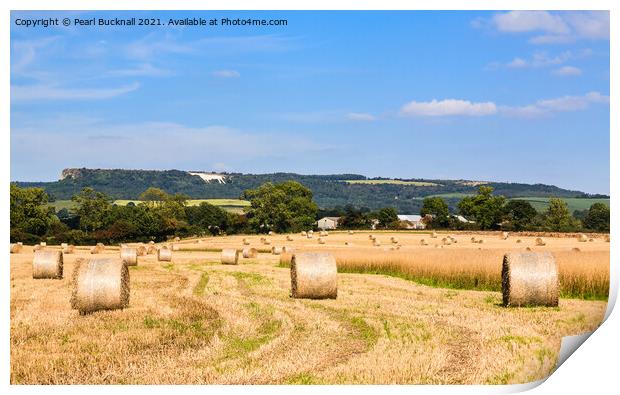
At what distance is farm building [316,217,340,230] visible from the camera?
67375 millimetres

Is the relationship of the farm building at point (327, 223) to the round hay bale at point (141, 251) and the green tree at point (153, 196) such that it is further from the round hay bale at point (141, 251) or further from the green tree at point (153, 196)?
the round hay bale at point (141, 251)

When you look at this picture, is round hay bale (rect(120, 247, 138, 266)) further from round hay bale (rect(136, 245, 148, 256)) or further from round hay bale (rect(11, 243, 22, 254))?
round hay bale (rect(136, 245, 148, 256))

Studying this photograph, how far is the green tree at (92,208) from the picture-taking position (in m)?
46.6

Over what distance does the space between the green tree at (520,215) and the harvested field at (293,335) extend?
4073cm

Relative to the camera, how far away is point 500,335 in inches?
513

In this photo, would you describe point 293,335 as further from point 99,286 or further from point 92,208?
point 92,208

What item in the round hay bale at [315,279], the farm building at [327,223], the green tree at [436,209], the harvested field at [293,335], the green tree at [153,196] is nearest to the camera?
the harvested field at [293,335]

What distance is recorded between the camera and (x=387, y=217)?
70.6m

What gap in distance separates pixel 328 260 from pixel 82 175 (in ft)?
101

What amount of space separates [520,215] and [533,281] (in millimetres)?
47463

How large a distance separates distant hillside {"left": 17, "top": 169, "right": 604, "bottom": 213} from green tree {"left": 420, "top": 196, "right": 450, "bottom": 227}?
0.61 m

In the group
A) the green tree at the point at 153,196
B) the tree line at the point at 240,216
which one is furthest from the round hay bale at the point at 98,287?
the green tree at the point at 153,196

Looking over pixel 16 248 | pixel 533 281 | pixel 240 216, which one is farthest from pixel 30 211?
pixel 533 281
